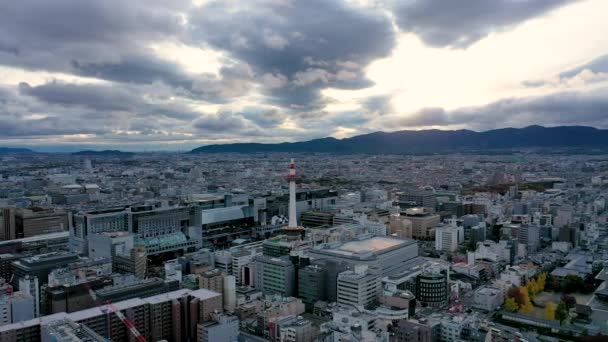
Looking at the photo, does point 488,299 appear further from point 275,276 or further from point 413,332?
point 275,276

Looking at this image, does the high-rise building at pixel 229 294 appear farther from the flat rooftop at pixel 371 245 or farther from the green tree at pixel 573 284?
the green tree at pixel 573 284

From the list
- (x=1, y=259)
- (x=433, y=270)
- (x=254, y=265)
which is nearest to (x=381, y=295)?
(x=433, y=270)

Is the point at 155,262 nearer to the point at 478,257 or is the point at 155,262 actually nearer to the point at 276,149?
the point at 478,257

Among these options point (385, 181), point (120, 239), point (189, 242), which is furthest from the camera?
point (385, 181)

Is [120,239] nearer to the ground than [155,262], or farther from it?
farther from it

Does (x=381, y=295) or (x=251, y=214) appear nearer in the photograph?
(x=381, y=295)

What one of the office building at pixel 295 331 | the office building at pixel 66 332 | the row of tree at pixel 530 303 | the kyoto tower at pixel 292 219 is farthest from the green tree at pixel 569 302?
the office building at pixel 66 332

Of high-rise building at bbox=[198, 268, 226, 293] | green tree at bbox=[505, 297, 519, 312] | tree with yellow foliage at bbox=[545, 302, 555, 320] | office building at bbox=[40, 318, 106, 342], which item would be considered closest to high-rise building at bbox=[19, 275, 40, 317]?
office building at bbox=[40, 318, 106, 342]

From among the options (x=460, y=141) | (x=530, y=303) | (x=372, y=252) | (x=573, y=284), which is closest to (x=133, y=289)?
(x=372, y=252)
